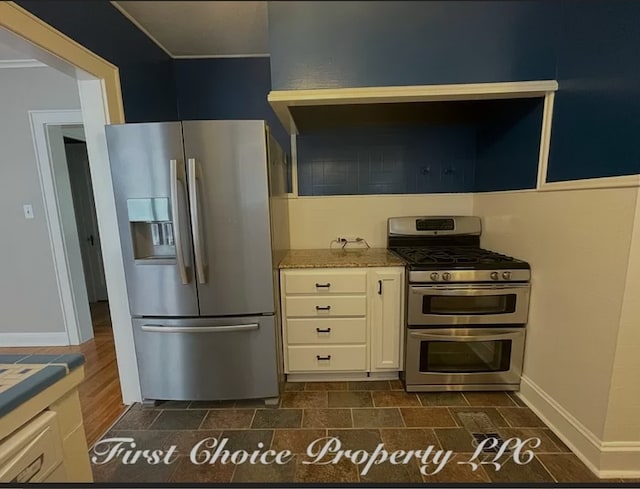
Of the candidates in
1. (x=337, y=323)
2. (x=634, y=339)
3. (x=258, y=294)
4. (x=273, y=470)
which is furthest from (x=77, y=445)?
(x=634, y=339)

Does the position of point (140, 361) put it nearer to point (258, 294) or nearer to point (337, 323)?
point (258, 294)

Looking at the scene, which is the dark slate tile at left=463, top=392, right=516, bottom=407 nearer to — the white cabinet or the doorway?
the white cabinet

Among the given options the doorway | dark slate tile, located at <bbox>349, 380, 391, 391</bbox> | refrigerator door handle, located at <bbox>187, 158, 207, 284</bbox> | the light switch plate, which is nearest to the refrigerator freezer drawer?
refrigerator door handle, located at <bbox>187, 158, 207, 284</bbox>

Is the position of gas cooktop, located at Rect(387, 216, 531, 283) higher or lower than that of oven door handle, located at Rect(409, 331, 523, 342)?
higher

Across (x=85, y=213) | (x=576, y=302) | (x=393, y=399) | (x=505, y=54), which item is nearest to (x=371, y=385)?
(x=393, y=399)

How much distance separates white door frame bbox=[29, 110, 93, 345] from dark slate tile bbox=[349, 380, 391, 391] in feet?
8.52

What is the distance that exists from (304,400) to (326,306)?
0.63 m

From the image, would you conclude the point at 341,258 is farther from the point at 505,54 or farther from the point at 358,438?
the point at 505,54

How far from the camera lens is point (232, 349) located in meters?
1.86

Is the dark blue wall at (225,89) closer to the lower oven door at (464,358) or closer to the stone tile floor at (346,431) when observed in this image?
the lower oven door at (464,358)

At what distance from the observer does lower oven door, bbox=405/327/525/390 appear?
1.93m

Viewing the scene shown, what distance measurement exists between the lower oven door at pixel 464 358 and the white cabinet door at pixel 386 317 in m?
0.12

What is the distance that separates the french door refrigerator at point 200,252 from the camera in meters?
1.67

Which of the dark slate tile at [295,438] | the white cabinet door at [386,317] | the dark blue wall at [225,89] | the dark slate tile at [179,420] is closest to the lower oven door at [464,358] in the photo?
the white cabinet door at [386,317]
